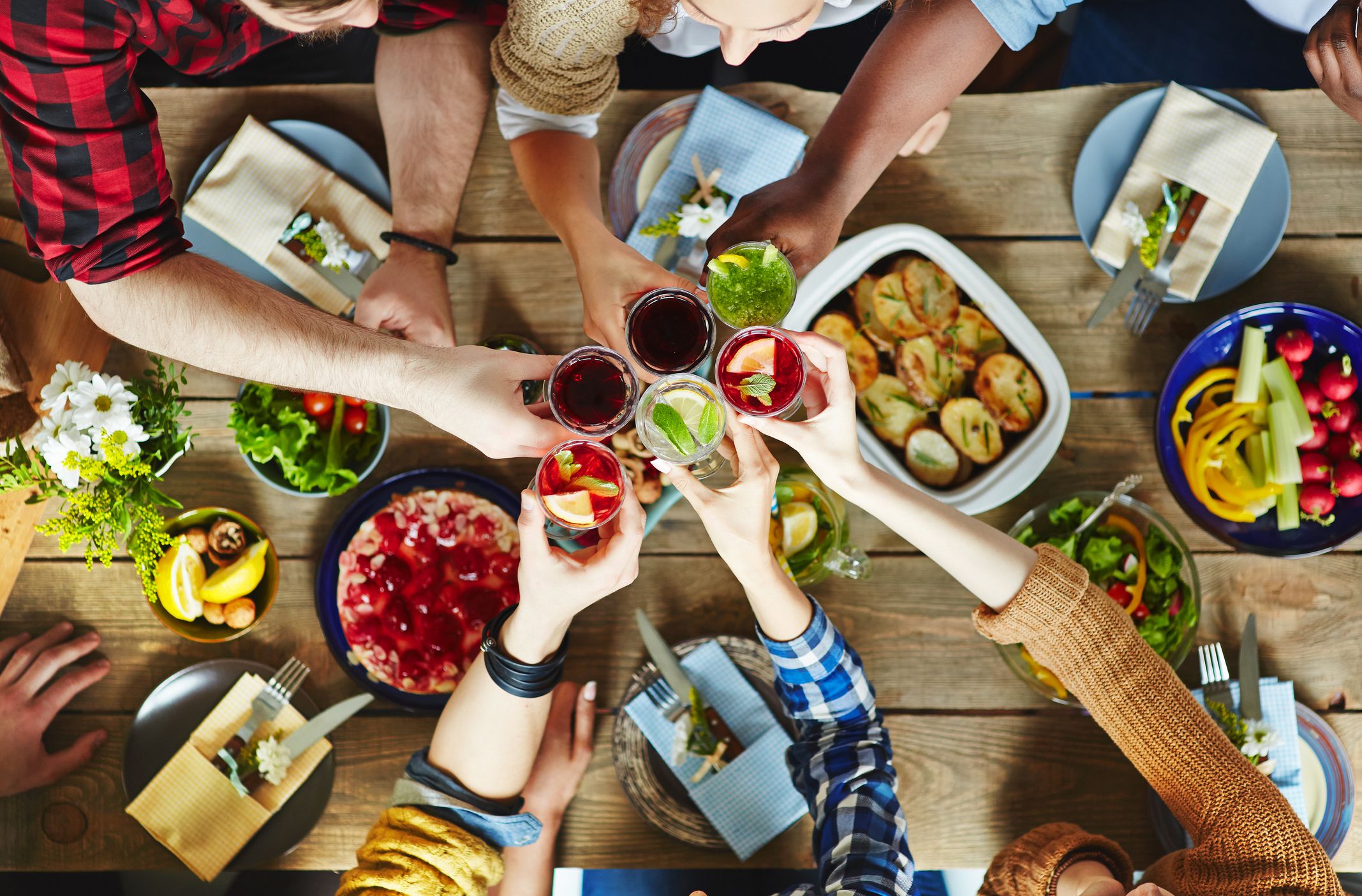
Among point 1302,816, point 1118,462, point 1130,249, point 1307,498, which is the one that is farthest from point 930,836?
point 1130,249

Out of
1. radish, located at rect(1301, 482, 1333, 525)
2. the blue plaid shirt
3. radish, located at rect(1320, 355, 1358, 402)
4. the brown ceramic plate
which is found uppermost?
radish, located at rect(1320, 355, 1358, 402)

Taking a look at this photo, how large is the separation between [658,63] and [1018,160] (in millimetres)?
1132

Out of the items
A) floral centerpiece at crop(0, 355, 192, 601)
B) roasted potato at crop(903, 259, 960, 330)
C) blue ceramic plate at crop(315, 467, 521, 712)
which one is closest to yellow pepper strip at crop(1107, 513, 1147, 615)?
roasted potato at crop(903, 259, 960, 330)

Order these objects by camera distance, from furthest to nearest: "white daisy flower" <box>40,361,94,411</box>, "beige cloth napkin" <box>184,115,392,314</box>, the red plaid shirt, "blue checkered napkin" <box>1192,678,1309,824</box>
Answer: "beige cloth napkin" <box>184,115,392,314</box>
"blue checkered napkin" <box>1192,678,1309,824</box>
"white daisy flower" <box>40,361,94,411</box>
the red plaid shirt

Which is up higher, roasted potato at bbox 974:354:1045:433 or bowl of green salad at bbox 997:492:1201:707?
roasted potato at bbox 974:354:1045:433

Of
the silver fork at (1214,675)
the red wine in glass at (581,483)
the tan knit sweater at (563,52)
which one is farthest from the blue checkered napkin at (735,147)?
the silver fork at (1214,675)

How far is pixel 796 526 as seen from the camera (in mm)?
1784

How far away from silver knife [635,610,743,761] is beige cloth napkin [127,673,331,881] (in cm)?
77

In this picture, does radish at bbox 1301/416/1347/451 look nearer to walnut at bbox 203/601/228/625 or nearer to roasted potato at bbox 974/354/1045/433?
roasted potato at bbox 974/354/1045/433

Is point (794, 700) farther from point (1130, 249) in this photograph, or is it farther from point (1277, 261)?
point (1277, 261)

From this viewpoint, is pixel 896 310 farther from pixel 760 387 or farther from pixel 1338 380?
pixel 1338 380

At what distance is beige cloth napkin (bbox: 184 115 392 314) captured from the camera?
5.99ft

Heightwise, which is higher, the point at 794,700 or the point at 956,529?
the point at 956,529

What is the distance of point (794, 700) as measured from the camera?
1693mm
